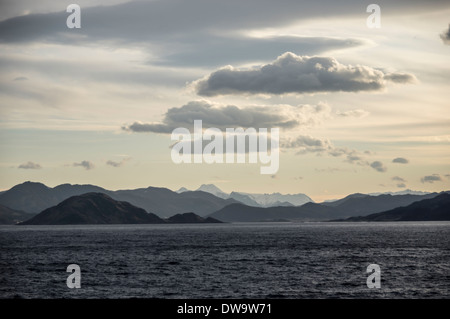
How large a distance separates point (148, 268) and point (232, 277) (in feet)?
76.0

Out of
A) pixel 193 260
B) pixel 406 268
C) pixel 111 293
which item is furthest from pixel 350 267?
pixel 111 293

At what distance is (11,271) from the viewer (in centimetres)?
10194
